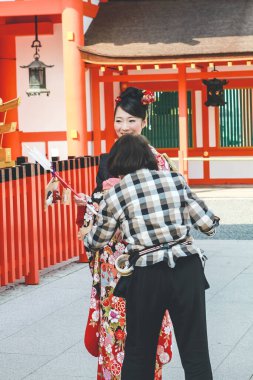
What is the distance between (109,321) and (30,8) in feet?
41.0

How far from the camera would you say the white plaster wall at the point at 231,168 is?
19.1 metres

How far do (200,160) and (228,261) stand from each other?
30.6 feet

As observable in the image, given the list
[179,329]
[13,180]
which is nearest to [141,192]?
[179,329]

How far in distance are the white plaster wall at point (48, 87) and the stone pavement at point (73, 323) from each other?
773cm

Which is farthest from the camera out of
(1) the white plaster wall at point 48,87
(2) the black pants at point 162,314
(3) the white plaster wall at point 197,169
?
(3) the white plaster wall at point 197,169

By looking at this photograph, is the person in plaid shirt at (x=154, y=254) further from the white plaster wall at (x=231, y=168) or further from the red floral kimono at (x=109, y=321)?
the white plaster wall at (x=231, y=168)

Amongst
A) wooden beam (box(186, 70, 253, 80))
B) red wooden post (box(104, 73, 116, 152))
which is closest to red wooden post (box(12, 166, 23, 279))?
wooden beam (box(186, 70, 253, 80))

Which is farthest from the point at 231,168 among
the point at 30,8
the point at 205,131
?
the point at 30,8

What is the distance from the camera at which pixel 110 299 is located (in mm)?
4961

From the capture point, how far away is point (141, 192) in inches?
174

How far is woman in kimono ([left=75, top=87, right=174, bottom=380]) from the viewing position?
16.2ft

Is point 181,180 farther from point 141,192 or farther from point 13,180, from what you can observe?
point 13,180

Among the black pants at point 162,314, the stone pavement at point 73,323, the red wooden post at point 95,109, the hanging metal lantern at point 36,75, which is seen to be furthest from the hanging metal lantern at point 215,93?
the black pants at point 162,314

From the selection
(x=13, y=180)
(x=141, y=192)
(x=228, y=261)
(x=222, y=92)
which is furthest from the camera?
(x=222, y=92)
